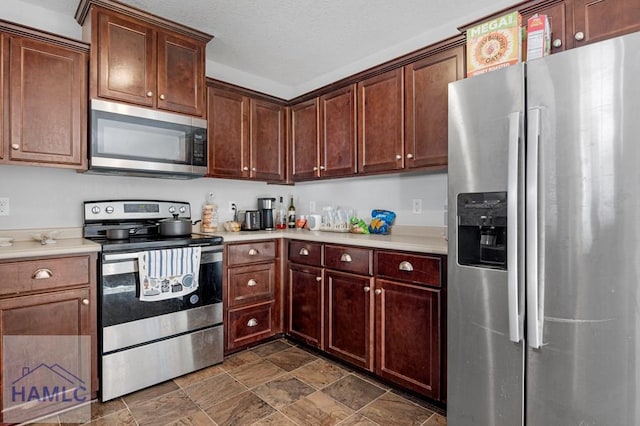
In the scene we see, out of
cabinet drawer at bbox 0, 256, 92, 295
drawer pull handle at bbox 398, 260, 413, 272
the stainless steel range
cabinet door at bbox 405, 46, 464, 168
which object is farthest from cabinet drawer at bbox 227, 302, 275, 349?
cabinet door at bbox 405, 46, 464, 168

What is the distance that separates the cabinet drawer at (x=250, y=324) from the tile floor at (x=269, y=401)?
8.3 inches

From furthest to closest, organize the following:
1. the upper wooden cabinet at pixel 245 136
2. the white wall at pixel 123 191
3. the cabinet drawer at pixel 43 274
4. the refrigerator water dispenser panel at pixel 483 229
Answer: the upper wooden cabinet at pixel 245 136 < the white wall at pixel 123 191 < the cabinet drawer at pixel 43 274 < the refrigerator water dispenser panel at pixel 483 229

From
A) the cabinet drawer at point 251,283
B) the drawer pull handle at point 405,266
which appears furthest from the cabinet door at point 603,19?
the cabinet drawer at point 251,283

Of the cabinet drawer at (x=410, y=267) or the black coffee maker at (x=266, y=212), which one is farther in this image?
the black coffee maker at (x=266, y=212)

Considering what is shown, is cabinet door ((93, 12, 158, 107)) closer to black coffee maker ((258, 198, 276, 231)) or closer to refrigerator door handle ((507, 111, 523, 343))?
black coffee maker ((258, 198, 276, 231))

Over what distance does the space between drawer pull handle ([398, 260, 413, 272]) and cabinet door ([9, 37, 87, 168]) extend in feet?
6.82

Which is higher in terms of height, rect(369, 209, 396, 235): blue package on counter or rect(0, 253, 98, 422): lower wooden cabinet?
rect(369, 209, 396, 235): blue package on counter

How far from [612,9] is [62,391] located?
10.7 feet

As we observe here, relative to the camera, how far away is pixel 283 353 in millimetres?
2650

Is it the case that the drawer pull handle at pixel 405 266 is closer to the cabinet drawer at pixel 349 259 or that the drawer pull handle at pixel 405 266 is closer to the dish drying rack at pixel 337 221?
the cabinet drawer at pixel 349 259

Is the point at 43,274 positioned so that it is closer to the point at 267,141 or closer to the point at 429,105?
the point at 267,141

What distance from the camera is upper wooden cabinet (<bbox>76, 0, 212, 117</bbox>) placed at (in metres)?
2.12

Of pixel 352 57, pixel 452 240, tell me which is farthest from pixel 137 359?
pixel 352 57

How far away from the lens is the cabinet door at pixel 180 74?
7.75 ft
